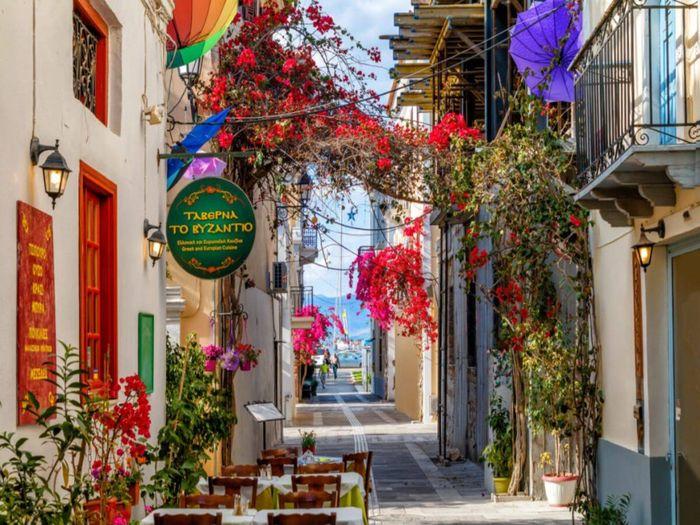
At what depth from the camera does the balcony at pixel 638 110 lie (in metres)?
9.11

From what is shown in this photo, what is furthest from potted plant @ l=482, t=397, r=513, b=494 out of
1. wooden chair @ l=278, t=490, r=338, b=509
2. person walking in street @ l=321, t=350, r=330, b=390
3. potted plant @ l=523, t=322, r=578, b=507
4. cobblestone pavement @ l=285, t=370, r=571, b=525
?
person walking in street @ l=321, t=350, r=330, b=390

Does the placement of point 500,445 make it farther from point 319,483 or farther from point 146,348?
point 146,348

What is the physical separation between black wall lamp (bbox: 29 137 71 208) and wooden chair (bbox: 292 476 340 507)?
4650 mm

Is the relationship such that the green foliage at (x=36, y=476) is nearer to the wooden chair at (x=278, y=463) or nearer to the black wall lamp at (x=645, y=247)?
the black wall lamp at (x=645, y=247)

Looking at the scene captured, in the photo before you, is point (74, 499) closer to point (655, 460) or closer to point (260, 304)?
point (655, 460)

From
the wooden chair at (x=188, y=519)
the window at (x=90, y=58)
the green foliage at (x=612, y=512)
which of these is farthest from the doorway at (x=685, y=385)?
the window at (x=90, y=58)

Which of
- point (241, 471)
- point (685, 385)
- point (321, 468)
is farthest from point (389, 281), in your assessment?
point (685, 385)

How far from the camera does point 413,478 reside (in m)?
20.7

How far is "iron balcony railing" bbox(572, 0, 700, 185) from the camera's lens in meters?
9.71

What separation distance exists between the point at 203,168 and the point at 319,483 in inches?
219

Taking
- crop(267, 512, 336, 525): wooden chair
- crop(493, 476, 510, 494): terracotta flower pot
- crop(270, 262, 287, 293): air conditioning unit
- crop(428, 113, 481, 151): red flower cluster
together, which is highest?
crop(428, 113, 481, 151): red flower cluster

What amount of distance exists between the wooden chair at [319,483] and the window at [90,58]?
13.0 ft

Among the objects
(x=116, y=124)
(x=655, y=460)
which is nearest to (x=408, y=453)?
(x=655, y=460)

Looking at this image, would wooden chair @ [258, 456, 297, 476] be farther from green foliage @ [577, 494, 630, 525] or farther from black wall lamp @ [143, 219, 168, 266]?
green foliage @ [577, 494, 630, 525]
